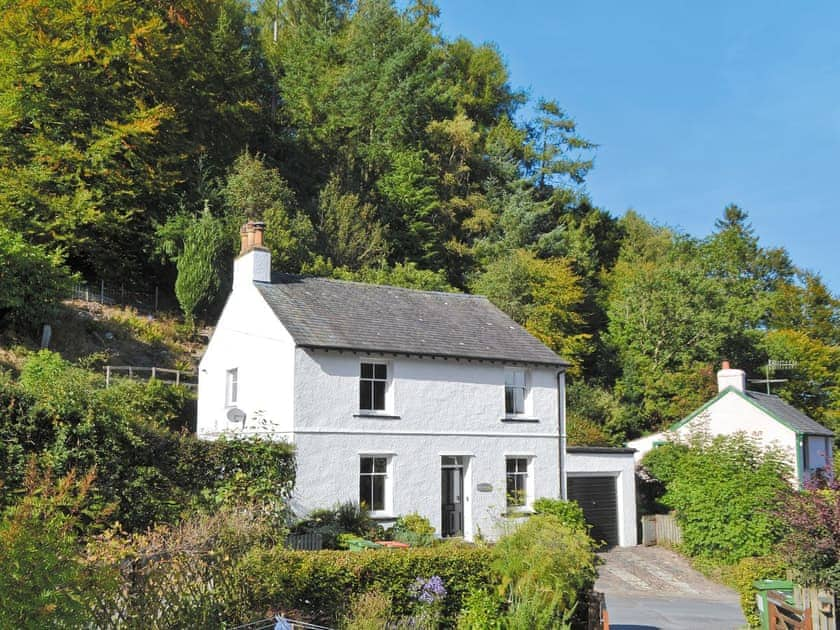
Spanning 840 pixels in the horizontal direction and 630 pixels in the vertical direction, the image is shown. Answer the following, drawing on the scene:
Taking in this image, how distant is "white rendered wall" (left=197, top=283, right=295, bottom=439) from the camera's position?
74.8 feet

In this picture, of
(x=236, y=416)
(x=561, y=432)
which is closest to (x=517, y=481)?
(x=561, y=432)

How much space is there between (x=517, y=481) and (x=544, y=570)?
13.2 m

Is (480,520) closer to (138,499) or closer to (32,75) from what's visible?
(138,499)

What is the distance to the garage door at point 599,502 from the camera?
28406 mm

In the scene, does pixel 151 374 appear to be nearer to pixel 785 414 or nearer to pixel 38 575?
pixel 785 414

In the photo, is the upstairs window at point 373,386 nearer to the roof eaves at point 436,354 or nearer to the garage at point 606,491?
the roof eaves at point 436,354

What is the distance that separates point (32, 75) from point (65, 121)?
2443mm

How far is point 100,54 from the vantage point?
38750 millimetres

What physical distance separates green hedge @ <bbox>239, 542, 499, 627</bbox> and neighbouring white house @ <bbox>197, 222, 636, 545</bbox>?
822 cm

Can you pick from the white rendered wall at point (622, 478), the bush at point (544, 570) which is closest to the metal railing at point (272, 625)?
the bush at point (544, 570)

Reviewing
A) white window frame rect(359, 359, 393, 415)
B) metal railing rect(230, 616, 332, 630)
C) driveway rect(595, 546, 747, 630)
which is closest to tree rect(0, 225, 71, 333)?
white window frame rect(359, 359, 393, 415)

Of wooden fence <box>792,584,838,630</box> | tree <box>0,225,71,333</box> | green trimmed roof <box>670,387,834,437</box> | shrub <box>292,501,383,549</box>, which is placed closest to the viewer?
wooden fence <box>792,584,838,630</box>

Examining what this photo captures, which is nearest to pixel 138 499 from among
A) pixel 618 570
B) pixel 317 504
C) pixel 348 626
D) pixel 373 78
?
pixel 317 504

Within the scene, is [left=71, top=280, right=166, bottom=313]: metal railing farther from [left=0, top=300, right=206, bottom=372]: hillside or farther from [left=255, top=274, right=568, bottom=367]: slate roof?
[left=255, top=274, right=568, bottom=367]: slate roof
